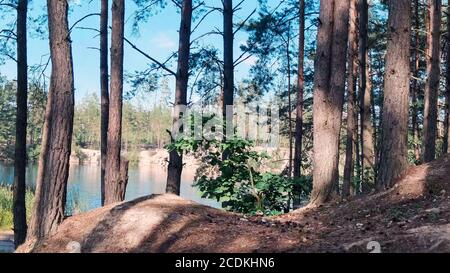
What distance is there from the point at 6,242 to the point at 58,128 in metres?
7.59

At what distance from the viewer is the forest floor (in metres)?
4.88

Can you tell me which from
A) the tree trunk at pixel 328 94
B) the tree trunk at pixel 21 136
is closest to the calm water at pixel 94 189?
the tree trunk at pixel 328 94

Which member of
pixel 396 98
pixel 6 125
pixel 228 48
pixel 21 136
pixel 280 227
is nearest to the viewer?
pixel 280 227

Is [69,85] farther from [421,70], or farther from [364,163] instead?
[421,70]

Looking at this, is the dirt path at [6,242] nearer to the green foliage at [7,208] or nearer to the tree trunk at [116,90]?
the green foliage at [7,208]

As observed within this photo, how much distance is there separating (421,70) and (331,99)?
18543 mm

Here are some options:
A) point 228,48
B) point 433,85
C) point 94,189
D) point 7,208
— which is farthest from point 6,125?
point 433,85

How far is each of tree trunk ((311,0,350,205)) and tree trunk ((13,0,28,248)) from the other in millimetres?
7082

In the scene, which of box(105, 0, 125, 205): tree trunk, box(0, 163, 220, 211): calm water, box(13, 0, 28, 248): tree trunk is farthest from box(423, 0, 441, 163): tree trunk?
box(13, 0, 28, 248): tree trunk

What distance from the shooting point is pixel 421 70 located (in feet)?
81.5

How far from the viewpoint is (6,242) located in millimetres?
13023

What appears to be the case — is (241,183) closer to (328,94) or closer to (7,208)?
(328,94)
